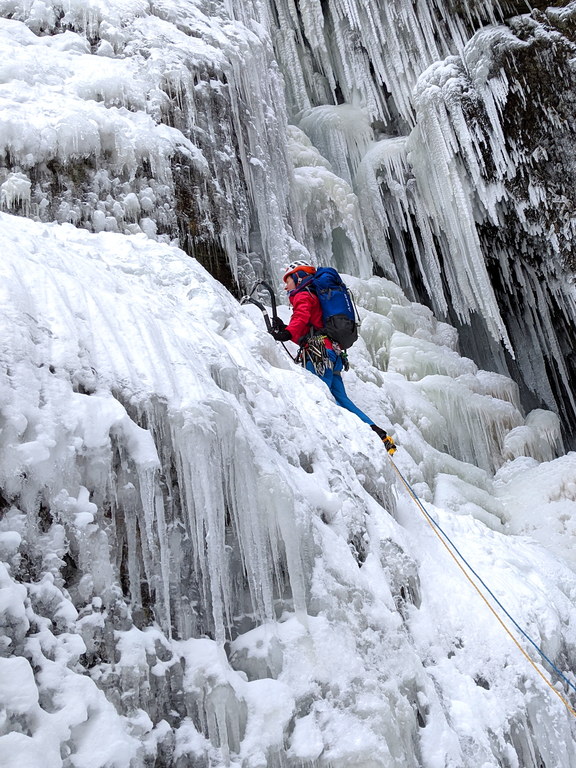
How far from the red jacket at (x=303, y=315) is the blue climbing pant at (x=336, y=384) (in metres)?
0.24

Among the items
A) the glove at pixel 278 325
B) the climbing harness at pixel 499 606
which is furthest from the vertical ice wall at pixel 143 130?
the climbing harness at pixel 499 606

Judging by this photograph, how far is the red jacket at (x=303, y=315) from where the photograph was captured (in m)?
4.94

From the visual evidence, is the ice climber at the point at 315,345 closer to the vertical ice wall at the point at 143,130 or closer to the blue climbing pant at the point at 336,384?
the blue climbing pant at the point at 336,384

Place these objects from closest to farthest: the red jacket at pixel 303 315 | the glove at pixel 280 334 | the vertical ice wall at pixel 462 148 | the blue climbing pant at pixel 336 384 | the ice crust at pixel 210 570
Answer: the ice crust at pixel 210 570
the glove at pixel 280 334
the red jacket at pixel 303 315
the blue climbing pant at pixel 336 384
the vertical ice wall at pixel 462 148

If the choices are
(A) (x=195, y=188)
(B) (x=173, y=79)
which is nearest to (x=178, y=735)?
(A) (x=195, y=188)

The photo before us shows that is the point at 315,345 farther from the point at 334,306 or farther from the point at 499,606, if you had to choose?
the point at 499,606

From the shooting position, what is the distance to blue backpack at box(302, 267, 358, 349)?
16.5ft

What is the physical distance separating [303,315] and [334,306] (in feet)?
0.94

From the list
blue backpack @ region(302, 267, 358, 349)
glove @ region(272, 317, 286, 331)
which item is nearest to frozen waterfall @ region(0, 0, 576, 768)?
glove @ region(272, 317, 286, 331)

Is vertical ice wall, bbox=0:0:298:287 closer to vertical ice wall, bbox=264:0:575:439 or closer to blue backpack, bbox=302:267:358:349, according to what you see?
blue backpack, bbox=302:267:358:349

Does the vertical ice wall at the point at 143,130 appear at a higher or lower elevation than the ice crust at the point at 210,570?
higher

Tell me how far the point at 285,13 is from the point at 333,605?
12.7 metres

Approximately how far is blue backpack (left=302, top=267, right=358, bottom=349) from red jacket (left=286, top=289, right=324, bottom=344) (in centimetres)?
5

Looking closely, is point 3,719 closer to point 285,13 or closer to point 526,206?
point 526,206
